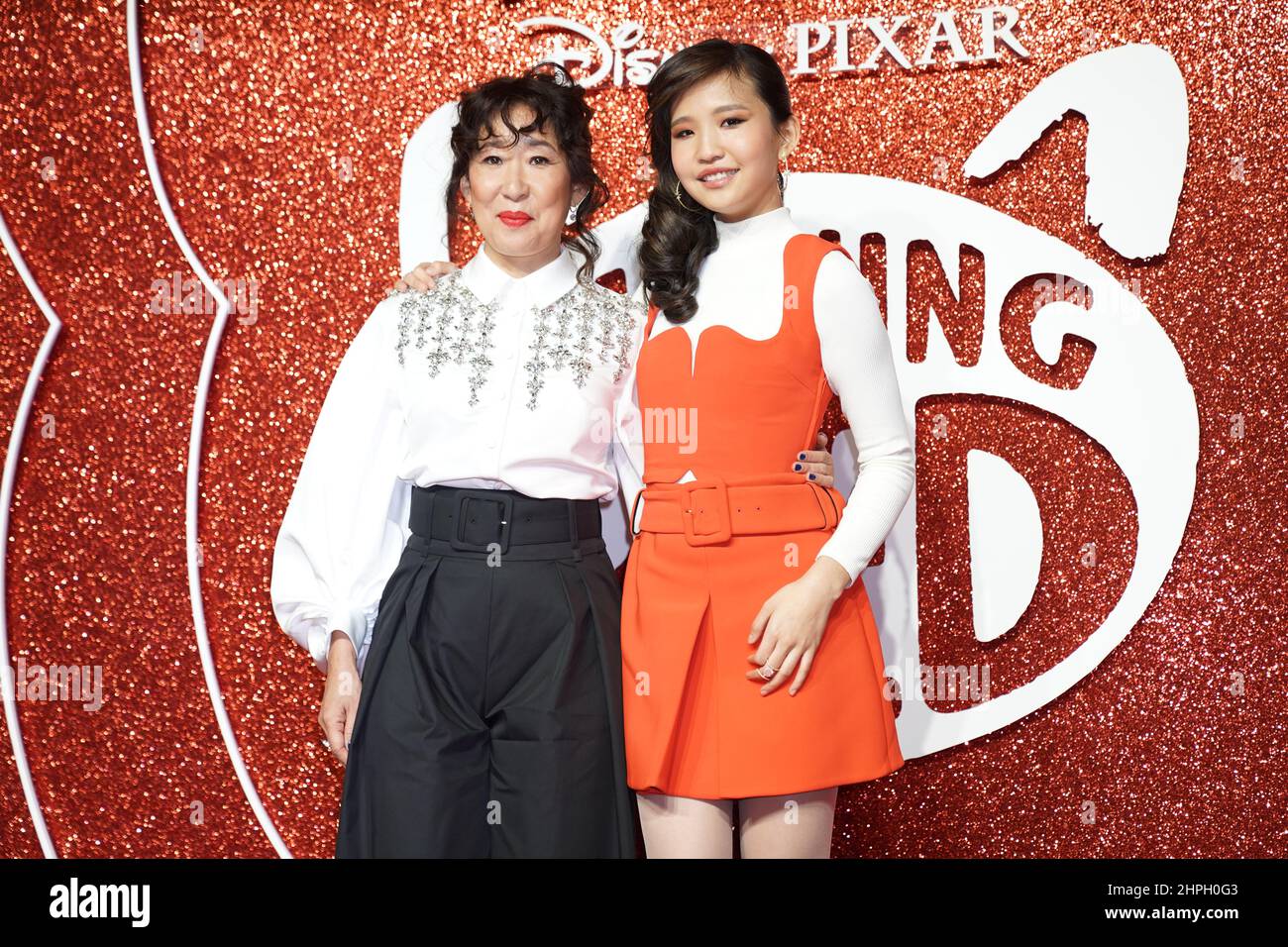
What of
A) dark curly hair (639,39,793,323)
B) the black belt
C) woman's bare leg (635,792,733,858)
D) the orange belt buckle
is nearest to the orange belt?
the orange belt buckle

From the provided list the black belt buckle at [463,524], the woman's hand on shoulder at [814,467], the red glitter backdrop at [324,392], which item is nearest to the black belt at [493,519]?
the black belt buckle at [463,524]

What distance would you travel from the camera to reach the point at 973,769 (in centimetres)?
233

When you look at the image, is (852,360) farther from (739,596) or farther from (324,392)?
(324,392)

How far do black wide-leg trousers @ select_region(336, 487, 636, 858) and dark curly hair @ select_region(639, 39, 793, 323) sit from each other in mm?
402

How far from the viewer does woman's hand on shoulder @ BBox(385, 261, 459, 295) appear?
1964 mm

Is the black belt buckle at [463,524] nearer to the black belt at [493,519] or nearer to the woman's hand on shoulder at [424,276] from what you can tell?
the black belt at [493,519]

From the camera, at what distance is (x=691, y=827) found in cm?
170

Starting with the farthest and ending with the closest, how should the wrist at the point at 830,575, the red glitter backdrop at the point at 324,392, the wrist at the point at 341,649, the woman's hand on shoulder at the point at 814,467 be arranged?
1. the red glitter backdrop at the point at 324,392
2. the wrist at the point at 341,649
3. the woman's hand on shoulder at the point at 814,467
4. the wrist at the point at 830,575

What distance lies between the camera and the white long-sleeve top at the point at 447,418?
1.82 meters

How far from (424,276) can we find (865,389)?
79 cm

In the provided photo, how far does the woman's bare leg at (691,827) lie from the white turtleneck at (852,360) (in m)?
0.40

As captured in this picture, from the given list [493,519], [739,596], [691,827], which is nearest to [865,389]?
[739,596]

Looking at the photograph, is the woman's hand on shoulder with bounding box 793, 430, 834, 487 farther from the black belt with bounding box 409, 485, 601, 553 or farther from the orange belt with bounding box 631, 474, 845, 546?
the black belt with bounding box 409, 485, 601, 553

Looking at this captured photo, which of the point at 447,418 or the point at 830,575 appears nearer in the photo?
the point at 830,575
